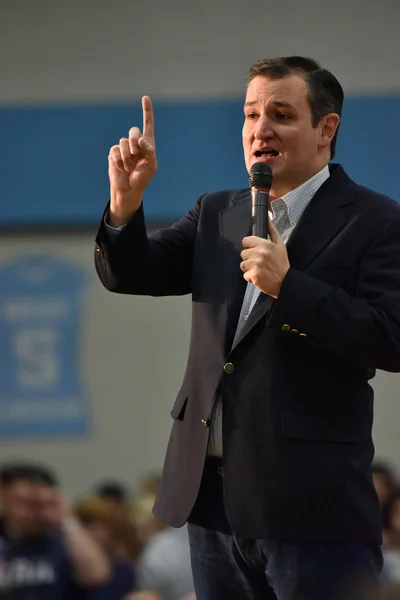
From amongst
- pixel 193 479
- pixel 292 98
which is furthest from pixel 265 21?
pixel 193 479

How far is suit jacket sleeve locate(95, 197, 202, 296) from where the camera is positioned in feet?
6.40

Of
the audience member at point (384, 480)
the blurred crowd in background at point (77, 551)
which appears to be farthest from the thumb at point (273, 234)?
the audience member at point (384, 480)

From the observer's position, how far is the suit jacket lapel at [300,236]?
186 cm

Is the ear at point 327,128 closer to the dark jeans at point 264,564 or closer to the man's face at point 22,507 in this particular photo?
the dark jeans at point 264,564

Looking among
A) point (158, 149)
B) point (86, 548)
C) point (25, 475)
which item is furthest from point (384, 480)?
point (158, 149)

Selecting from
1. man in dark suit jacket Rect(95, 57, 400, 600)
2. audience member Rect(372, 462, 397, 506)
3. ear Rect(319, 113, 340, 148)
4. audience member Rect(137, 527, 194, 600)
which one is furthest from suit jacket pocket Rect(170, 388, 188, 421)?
audience member Rect(372, 462, 397, 506)

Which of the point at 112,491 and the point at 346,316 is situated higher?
the point at 346,316

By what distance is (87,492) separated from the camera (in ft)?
16.2

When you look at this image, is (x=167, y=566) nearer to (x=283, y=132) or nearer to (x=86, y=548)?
(x=86, y=548)

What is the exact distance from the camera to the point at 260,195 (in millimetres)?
1817

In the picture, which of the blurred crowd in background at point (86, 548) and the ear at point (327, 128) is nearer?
the ear at point (327, 128)

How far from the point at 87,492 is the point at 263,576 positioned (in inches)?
125

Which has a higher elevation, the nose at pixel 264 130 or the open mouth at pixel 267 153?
the nose at pixel 264 130

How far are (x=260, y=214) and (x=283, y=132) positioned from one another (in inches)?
8.2
